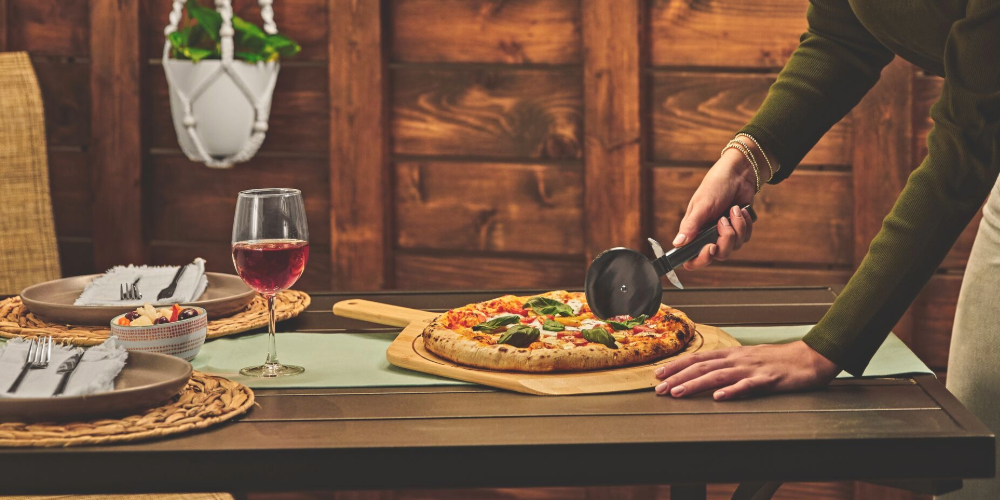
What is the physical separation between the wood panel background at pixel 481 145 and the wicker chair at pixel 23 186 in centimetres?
68

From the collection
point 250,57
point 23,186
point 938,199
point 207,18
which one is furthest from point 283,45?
point 938,199

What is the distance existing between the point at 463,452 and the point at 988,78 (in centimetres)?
79

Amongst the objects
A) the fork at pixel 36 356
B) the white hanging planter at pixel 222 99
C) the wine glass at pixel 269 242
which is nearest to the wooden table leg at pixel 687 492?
the wine glass at pixel 269 242

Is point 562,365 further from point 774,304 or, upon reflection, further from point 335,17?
point 335,17

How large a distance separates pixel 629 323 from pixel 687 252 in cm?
13

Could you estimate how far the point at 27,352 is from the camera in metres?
1.25

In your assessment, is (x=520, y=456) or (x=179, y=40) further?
(x=179, y=40)

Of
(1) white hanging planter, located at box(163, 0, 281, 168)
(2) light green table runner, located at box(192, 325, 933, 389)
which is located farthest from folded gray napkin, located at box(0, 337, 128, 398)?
(1) white hanging planter, located at box(163, 0, 281, 168)

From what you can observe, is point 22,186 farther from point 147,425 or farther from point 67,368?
point 147,425

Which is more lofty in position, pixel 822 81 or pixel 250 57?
pixel 250 57

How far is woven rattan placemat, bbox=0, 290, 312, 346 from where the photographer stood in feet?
4.97

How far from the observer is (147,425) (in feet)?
3.71

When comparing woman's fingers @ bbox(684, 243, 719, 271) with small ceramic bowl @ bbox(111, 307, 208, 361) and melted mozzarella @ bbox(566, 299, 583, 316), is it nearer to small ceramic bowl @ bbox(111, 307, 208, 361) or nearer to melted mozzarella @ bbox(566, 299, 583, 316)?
melted mozzarella @ bbox(566, 299, 583, 316)

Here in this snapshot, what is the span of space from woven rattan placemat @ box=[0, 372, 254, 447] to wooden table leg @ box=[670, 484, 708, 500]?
0.59 m
